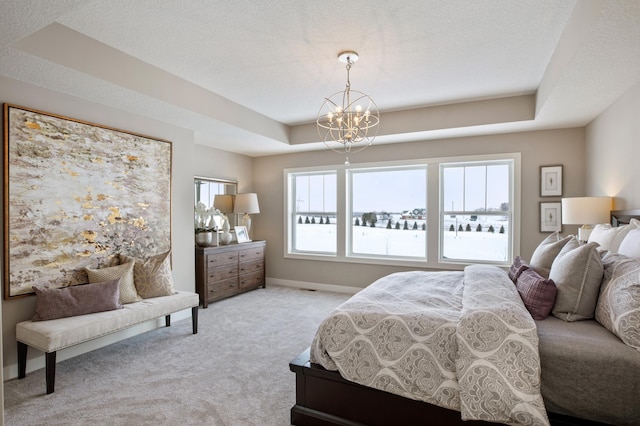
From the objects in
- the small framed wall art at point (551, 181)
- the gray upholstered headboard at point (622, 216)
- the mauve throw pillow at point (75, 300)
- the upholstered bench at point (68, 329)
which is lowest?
the upholstered bench at point (68, 329)

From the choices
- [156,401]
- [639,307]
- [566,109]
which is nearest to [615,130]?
[566,109]

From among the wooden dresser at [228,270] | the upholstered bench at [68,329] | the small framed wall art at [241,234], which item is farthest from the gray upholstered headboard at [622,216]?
the small framed wall art at [241,234]

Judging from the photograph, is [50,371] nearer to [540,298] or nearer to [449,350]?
[449,350]

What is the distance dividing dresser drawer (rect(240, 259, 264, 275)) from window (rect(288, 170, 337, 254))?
0.66 metres

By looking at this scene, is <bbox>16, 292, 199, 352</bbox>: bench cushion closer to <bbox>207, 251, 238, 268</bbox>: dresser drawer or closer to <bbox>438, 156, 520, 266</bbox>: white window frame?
<bbox>207, 251, 238, 268</bbox>: dresser drawer

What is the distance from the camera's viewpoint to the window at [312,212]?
19.7 ft

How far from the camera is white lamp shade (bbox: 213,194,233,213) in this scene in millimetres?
5660

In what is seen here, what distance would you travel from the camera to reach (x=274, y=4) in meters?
2.26

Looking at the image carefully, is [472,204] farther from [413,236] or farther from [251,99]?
[251,99]

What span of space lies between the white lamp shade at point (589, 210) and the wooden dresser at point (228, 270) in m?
4.34

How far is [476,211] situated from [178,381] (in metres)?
4.26

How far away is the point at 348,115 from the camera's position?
296 centimetres

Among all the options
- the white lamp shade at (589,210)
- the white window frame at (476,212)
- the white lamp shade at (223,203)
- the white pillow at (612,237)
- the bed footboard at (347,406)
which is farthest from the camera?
the white lamp shade at (223,203)

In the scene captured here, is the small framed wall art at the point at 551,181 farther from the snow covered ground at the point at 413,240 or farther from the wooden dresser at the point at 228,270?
the wooden dresser at the point at 228,270
